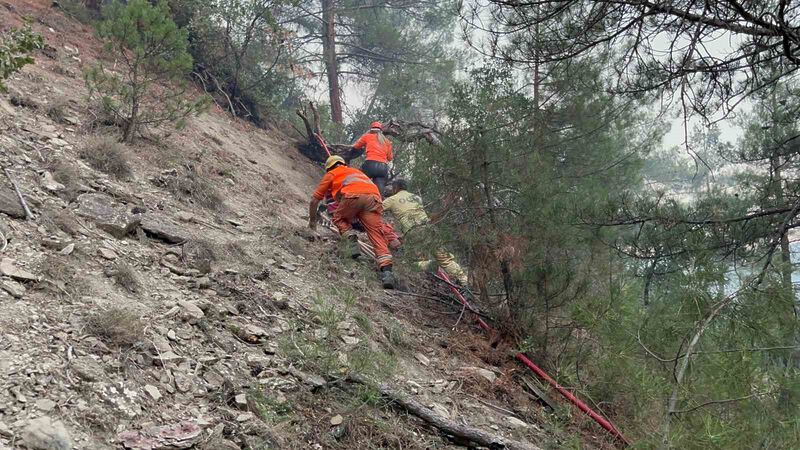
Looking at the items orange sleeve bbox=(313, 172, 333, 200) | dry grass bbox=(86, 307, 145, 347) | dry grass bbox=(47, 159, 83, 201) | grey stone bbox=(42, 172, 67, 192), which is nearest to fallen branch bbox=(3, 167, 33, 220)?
grey stone bbox=(42, 172, 67, 192)

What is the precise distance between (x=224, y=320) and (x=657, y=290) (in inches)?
126

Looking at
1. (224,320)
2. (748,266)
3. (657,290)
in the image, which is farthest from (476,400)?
(748,266)

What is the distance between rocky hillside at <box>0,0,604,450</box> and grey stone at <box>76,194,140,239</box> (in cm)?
2

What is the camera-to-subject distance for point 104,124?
769 centimetres

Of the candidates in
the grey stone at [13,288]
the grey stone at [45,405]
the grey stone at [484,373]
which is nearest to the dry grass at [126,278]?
the grey stone at [13,288]

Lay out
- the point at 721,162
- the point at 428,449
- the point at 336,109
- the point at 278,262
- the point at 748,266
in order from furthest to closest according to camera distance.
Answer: the point at 336,109 → the point at 721,162 → the point at 278,262 → the point at 748,266 → the point at 428,449

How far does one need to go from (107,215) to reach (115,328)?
74.5 inches

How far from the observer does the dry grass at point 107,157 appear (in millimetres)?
6617

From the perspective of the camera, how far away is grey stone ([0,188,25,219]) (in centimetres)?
486

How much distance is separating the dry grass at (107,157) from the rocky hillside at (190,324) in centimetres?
2

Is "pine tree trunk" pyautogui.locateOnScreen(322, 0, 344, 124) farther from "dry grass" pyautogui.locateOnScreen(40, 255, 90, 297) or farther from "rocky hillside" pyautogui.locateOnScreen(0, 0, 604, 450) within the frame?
"dry grass" pyautogui.locateOnScreen(40, 255, 90, 297)

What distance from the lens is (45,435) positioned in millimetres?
3051

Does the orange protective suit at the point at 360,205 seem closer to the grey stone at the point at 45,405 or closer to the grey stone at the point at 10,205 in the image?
the grey stone at the point at 10,205

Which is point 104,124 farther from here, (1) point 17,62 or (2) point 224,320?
(2) point 224,320
